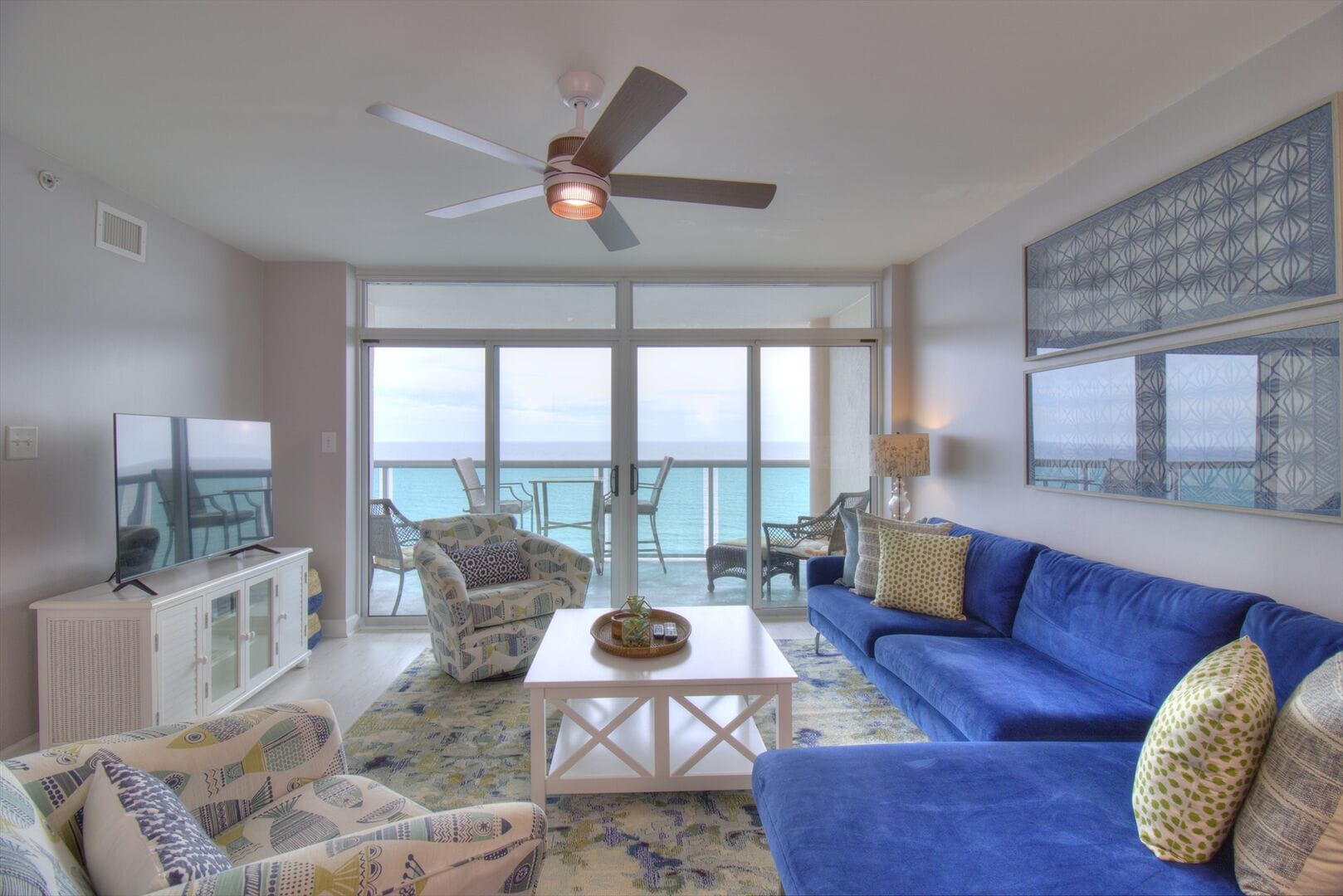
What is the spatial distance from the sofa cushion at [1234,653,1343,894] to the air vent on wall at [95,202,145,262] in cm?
421

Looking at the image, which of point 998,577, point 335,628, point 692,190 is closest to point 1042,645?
point 998,577

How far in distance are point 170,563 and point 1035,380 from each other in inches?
157

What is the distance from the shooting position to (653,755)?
2064 millimetres

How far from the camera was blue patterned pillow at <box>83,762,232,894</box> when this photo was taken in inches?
33.1

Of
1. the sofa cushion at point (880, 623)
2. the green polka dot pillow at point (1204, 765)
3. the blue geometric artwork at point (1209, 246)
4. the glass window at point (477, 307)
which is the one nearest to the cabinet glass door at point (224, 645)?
the glass window at point (477, 307)

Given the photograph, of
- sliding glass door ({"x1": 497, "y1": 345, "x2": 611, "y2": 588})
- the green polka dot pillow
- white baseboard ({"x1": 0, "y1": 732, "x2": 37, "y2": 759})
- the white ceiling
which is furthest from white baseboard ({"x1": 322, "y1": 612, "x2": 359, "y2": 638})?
the green polka dot pillow

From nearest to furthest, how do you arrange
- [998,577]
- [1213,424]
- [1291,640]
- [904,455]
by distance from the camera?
[1291,640] → [1213,424] → [998,577] → [904,455]

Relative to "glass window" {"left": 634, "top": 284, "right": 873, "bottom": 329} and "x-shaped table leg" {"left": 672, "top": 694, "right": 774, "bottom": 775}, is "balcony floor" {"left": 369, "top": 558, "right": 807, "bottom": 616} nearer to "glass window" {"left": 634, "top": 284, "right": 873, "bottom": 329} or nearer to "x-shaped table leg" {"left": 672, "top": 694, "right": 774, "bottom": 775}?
"glass window" {"left": 634, "top": 284, "right": 873, "bottom": 329}

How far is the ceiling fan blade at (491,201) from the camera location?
1949 millimetres

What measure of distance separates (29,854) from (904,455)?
3537 millimetres

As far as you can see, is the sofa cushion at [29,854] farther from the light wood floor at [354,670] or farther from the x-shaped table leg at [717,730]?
the light wood floor at [354,670]

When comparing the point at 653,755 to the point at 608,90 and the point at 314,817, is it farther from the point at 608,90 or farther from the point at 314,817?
the point at 608,90

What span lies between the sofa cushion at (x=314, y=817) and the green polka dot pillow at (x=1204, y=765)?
1.56 m

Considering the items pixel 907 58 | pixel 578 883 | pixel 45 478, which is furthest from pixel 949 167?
pixel 45 478
